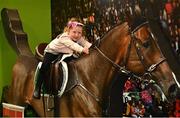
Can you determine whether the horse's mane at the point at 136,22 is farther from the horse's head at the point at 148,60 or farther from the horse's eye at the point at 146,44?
the horse's eye at the point at 146,44

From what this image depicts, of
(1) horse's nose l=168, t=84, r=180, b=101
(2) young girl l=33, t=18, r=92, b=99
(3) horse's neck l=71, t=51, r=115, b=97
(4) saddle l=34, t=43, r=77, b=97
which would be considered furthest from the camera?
(2) young girl l=33, t=18, r=92, b=99

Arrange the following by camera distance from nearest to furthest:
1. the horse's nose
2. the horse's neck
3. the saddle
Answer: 1. the horse's nose
2. the horse's neck
3. the saddle

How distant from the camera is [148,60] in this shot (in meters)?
2.34

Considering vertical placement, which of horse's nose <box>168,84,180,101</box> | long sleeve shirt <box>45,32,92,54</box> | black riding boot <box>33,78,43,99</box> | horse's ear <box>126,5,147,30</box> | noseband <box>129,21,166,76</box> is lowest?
horse's nose <box>168,84,180,101</box>

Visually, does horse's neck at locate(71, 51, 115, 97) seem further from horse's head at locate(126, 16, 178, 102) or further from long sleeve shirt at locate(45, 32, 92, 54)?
horse's head at locate(126, 16, 178, 102)

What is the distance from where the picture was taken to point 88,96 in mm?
2717

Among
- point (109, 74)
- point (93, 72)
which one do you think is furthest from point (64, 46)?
point (109, 74)

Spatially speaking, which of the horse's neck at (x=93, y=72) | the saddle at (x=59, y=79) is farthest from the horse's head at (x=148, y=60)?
the saddle at (x=59, y=79)

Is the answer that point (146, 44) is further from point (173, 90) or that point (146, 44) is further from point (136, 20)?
point (173, 90)

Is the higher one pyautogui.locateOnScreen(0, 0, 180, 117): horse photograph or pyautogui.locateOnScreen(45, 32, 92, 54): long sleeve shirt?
pyautogui.locateOnScreen(45, 32, 92, 54): long sleeve shirt

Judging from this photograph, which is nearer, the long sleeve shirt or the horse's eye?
the horse's eye

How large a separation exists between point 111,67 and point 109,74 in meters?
0.06

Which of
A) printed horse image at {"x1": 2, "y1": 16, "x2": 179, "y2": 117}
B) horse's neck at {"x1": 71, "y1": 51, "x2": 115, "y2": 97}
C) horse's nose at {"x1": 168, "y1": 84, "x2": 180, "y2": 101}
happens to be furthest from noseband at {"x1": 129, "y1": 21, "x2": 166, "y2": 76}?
horse's neck at {"x1": 71, "y1": 51, "x2": 115, "y2": 97}

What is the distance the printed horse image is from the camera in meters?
2.31
